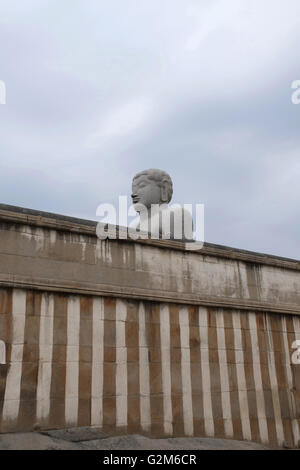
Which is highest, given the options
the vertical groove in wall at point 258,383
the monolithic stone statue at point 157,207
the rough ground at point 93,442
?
the monolithic stone statue at point 157,207

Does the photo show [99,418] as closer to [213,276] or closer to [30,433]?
[30,433]

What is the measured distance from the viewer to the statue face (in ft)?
34.2

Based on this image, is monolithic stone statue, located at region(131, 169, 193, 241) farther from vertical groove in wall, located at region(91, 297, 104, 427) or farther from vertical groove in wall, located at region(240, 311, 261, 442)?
vertical groove in wall, located at region(91, 297, 104, 427)

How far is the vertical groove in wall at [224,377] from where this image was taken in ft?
26.4

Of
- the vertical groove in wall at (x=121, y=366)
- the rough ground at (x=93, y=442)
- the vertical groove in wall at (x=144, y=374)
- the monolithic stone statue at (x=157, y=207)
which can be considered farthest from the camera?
the monolithic stone statue at (x=157, y=207)

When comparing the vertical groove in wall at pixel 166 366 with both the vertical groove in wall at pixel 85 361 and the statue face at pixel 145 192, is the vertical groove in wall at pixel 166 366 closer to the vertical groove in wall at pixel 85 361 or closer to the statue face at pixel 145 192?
the vertical groove in wall at pixel 85 361

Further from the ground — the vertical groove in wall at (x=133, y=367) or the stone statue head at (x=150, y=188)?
the stone statue head at (x=150, y=188)

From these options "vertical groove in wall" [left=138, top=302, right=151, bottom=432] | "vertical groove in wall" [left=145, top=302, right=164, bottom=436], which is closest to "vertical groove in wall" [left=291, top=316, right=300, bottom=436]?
→ "vertical groove in wall" [left=145, top=302, right=164, bottom=436]

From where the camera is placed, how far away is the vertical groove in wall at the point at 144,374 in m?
7.28

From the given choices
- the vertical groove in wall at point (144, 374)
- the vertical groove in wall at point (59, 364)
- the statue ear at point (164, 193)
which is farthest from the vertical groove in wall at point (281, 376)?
the vertical groove in wall at point (59, 364)

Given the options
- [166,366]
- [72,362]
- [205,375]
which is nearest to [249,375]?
[205,375]

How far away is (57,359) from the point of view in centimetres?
688

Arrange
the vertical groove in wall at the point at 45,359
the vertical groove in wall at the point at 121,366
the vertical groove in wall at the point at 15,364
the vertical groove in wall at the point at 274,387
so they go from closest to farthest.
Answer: the vertical groove in wall at the point at 15,364 → the vertical groove in wall at the point at 45,359 → the vertical groove in wall at the point at 121,366 → the vertical groove in wall at the point at 274,387

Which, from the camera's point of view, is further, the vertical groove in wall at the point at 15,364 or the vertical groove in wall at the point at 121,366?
the vertical groove in wall at the point at 121,366
